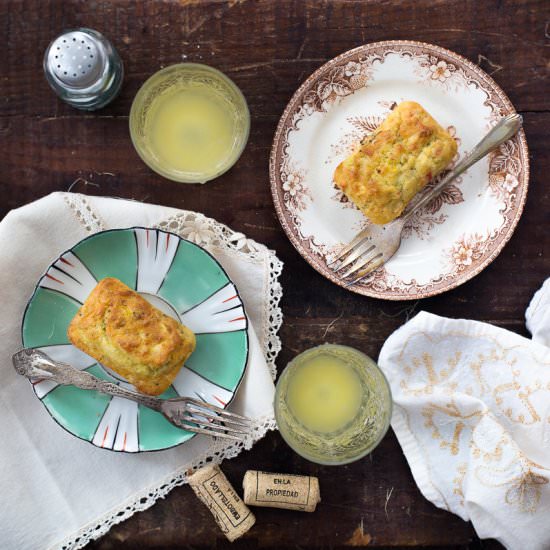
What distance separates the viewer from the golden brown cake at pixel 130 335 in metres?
1.62

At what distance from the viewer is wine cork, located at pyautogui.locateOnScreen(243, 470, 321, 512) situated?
68.6 inches

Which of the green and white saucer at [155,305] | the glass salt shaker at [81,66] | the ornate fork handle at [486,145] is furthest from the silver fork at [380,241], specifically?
the glass salt shaker at [81,66]

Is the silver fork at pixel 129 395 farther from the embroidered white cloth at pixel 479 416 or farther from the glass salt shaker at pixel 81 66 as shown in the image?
the glass salt shaker at pixel 81 66

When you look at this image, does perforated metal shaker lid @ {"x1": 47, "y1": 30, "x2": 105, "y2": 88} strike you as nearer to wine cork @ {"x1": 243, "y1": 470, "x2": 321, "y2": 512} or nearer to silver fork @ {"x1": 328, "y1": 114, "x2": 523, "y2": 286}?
silver fork @ {"x1": 328, "y1": 114, "x2": 523, "y2": 286}

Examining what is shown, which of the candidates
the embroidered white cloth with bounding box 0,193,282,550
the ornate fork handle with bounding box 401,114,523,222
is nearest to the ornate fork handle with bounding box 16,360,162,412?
the embroidered white cloth with bounding box 0,193,282,550

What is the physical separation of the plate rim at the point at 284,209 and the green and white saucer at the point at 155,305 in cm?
23

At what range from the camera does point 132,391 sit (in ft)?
5.55

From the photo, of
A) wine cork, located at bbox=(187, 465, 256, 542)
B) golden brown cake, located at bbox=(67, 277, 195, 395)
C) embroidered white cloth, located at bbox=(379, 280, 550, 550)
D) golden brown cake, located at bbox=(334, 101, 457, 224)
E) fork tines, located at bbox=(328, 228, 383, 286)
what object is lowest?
wine cork, located at bbox=(187, 465, 256, 542)

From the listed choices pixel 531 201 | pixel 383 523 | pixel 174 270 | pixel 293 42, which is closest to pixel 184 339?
pixel 174 270

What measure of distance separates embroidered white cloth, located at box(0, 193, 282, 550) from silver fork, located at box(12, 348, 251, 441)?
12 centimetres

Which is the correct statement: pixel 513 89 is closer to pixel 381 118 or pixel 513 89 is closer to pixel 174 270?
pixel 381 118

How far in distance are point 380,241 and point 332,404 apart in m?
0.44

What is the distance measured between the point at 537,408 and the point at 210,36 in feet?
4.23

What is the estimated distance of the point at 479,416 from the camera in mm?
1729
